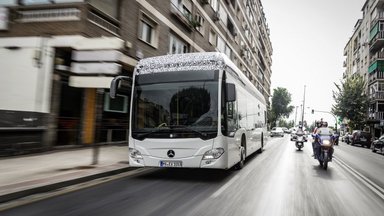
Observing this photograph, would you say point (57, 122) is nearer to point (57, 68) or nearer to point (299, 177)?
point (57, 68)

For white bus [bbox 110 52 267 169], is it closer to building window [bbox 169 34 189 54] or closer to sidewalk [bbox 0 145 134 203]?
sidewalk [bbox 0 145 134 203]

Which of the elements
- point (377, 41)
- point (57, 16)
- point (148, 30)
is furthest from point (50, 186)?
point (377, 41)

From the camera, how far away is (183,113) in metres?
7.38

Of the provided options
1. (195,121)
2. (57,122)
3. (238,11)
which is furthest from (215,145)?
(238,11)

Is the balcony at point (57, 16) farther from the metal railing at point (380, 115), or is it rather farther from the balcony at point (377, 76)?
the balcony at point (377, 76)

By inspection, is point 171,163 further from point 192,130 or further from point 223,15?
point 223,15

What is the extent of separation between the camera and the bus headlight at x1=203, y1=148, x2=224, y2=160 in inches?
283

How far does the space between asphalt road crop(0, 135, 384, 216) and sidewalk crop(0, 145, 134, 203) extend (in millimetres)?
495

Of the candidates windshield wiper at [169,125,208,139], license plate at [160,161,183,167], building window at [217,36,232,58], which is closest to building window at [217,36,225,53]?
building window at [217,36,232,58]

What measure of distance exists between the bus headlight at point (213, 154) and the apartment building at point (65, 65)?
317 cm

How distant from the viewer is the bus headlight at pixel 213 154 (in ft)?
23.6

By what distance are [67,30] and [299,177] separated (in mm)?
9268

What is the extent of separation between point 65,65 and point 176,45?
10108 mm

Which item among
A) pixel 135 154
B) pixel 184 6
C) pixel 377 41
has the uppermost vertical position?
pixel 377 41
